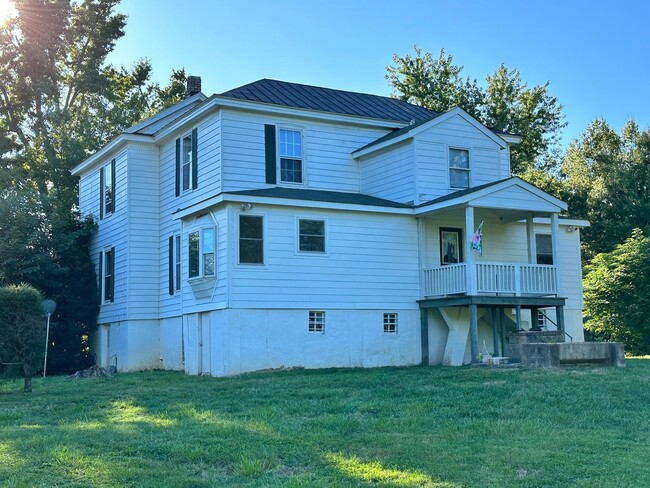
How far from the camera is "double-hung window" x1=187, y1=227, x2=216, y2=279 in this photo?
19.4 meters

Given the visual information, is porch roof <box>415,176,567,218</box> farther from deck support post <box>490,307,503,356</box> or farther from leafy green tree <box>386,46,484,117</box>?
leafy green tree <box>386,46,484,117</box>

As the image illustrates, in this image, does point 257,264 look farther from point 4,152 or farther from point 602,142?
point 602,142

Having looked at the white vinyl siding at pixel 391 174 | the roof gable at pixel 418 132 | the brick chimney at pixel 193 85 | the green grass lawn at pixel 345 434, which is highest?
the brick chimney at pixel 193 85

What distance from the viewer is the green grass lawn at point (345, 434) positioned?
24.1 feet

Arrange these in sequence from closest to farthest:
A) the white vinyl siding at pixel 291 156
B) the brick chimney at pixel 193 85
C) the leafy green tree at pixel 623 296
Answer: the white vinyl siding at pixel 291 156, the brick chimney at pixel 193 85, the leafy green tree at pixel 623 296

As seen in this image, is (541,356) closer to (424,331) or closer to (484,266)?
(484,266)

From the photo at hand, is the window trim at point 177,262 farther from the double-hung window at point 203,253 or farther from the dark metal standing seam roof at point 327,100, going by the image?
the dark metal standing seam roof at point 327,100

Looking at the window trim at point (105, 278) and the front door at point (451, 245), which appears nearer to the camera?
the front door at point (451, 245)

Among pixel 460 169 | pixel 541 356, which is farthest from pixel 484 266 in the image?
pixel 541 356

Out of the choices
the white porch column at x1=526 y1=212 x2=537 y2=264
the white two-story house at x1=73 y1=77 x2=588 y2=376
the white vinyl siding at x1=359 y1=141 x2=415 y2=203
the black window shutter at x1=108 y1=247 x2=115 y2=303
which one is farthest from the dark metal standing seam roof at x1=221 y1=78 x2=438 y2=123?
the black window shutter at x1=108 y1=247 x2=115 y2=303

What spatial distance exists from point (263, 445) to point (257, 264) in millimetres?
10700

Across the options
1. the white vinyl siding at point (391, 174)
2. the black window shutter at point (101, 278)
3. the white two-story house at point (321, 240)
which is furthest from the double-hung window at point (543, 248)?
the black window shutter at point (101, 278)

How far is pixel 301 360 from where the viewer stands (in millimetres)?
19281

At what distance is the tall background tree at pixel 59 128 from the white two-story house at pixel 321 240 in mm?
1709
